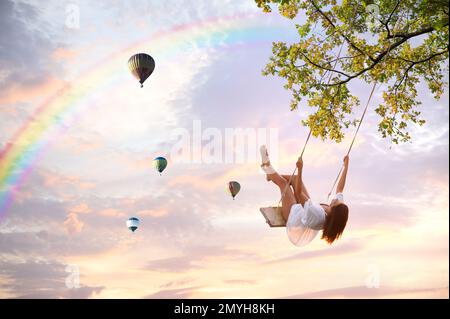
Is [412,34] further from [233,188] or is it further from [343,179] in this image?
[233,188]

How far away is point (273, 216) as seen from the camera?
9508mm

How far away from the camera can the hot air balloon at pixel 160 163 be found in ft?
95.3

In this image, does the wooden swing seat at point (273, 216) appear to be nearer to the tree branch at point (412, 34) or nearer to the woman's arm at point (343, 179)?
the woman's arm at point (343, 179)

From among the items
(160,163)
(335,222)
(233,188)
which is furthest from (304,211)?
(160,163)

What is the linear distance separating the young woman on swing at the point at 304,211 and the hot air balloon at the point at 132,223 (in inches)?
995

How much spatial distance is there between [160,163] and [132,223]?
261 inches

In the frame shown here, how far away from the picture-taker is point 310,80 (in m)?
12.9

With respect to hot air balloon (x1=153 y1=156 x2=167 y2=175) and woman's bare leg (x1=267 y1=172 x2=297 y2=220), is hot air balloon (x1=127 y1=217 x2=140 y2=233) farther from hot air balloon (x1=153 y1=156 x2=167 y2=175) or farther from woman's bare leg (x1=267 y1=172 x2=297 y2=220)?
woman's bare leg (x1=267 y1=172 x2=297 y2=220)

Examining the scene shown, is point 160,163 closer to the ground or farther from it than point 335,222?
farther from it

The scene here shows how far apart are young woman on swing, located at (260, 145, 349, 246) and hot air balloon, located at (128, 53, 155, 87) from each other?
16.3 metres

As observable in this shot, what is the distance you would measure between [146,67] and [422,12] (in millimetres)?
16309

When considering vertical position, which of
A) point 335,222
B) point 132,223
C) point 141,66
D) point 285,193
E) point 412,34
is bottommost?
point 335,222

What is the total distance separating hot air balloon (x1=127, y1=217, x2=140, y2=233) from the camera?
33.5 m
